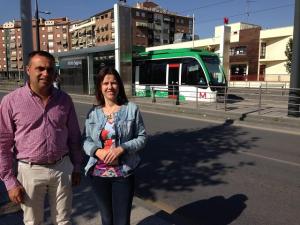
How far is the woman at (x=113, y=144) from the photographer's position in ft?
9.20

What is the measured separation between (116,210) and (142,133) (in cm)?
72

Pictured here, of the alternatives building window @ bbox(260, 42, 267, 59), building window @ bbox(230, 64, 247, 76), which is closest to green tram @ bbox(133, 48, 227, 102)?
building window @ bbox(260, 42, 267, 59)

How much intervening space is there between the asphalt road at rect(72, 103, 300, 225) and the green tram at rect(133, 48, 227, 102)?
682 centimetres

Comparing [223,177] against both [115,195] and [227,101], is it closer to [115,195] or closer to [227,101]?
[115,195]

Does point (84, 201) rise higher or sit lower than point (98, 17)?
lower

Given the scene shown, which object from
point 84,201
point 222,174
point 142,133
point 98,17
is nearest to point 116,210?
point 142,133

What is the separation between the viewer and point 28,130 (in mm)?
2609

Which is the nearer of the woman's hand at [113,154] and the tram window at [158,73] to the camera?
the woman's hand at [113,154]

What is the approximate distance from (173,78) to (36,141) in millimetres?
17157

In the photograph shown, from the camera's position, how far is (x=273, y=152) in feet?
25.5

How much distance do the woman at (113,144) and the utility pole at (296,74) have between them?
415 inches

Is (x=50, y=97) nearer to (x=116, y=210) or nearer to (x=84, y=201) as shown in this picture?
(x=116, y=210)

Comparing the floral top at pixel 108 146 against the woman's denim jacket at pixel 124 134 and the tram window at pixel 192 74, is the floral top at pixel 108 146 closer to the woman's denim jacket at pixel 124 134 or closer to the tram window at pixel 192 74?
the woman's denim jacket at pixel 124 134

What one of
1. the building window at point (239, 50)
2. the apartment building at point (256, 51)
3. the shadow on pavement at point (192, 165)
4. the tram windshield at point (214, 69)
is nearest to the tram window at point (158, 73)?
the tram windshield at point (214, 69)
